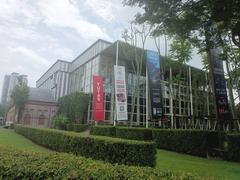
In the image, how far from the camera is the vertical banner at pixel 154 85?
19312 millimetres

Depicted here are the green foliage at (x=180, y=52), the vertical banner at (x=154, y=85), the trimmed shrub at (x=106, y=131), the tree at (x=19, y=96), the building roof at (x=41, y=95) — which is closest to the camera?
the trimmed shrub at (x=106, y=131)

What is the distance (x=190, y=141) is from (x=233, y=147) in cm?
223

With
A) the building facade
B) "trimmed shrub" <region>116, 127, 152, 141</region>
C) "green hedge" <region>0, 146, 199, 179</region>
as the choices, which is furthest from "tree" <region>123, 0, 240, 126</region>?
the building facade

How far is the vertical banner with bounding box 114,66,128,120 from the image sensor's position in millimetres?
20695

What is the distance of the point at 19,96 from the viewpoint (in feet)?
122

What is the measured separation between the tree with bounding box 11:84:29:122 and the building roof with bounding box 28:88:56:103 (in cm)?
321

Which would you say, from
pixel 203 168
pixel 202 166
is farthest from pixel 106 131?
pixel 203 168

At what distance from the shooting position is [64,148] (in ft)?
34.7

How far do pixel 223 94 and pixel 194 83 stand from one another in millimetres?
25823

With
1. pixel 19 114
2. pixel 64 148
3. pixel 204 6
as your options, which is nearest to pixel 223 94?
pixel 204 6

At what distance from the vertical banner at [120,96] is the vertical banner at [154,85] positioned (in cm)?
306

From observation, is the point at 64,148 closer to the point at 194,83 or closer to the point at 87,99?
the point at 87,99

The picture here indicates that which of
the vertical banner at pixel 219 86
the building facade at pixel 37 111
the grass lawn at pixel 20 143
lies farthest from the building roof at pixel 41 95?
the vertical banner at pixel 219 86

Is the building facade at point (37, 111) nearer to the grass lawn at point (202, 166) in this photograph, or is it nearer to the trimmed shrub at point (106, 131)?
the trimmed shrub at point (106, 131)
